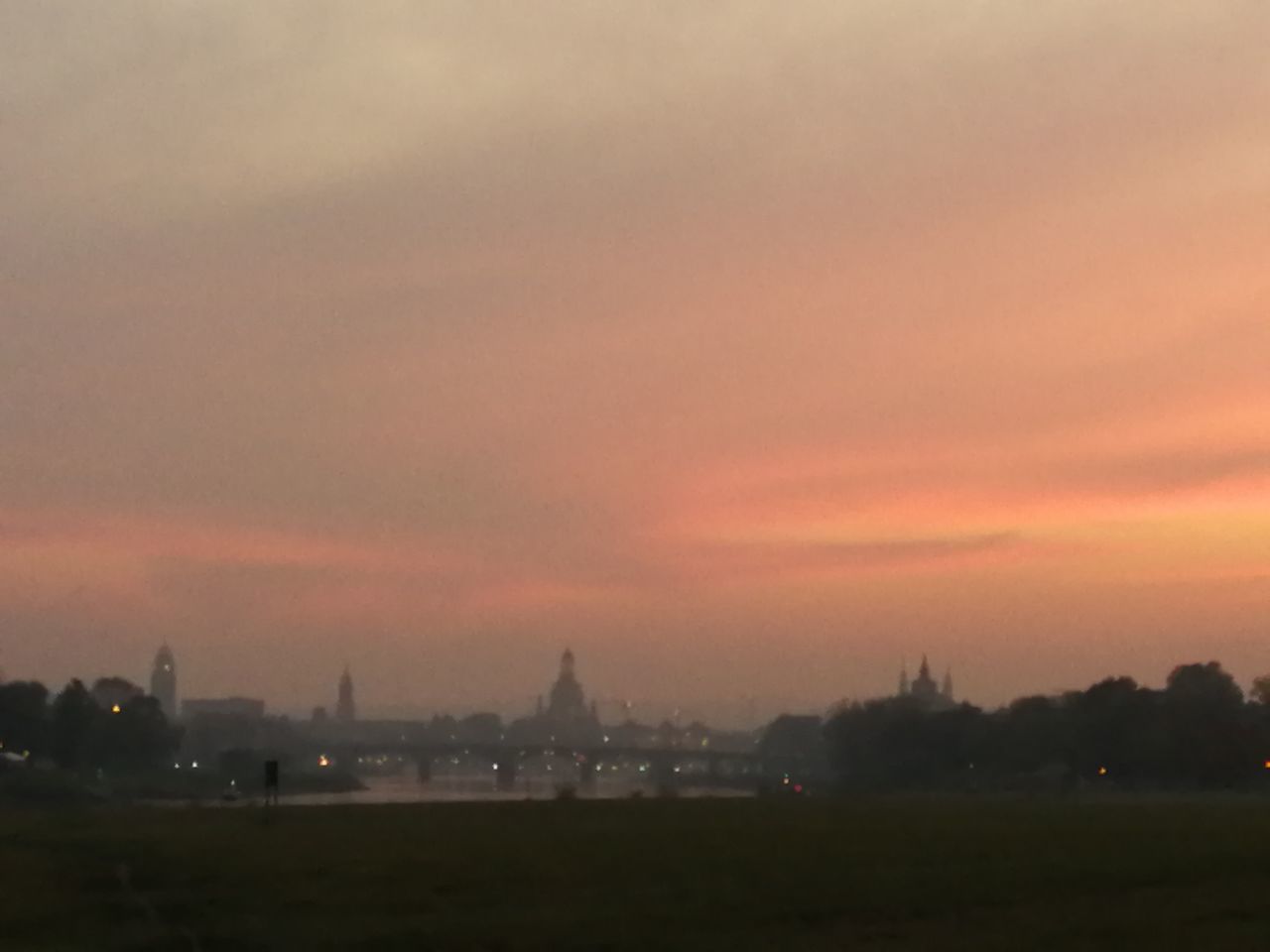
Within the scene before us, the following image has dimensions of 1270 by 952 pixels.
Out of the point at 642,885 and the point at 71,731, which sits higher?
the point at 71,731

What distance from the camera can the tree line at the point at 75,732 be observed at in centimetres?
15162

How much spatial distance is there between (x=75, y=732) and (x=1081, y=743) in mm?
86834

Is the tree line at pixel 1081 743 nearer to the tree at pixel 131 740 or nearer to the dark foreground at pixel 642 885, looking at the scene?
the tree at pixel 131 740

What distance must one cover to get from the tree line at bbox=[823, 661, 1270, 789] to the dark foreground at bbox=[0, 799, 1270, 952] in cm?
7241

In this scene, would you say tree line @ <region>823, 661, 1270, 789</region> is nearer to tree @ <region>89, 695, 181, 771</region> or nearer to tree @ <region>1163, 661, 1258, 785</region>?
tree @ <region>1163, 661, 1258, 785</region>

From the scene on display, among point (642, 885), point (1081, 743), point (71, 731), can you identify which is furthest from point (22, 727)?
point (642, 885)

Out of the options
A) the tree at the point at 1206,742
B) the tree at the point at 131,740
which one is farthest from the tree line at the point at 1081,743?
the tree at the point at 131,740

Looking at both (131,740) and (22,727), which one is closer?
(22,727)

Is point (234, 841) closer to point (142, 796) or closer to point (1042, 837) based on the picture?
point (1042, 837)

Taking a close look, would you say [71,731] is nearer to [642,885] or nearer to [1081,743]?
[1081,743]

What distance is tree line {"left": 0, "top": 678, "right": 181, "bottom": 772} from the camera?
15162 centimetres

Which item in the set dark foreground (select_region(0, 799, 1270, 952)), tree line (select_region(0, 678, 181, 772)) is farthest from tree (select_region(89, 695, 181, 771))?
dark foreground (select_region(0, 799, 1270, 952))

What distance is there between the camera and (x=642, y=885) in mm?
34375

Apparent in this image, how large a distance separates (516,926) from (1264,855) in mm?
19850
